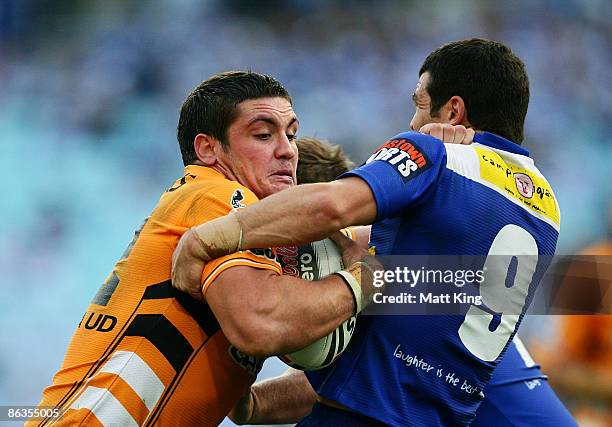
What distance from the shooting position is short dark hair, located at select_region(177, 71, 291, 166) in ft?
11.7

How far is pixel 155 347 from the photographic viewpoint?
3.12 metres

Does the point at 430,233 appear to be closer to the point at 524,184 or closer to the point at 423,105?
the point at 524,184

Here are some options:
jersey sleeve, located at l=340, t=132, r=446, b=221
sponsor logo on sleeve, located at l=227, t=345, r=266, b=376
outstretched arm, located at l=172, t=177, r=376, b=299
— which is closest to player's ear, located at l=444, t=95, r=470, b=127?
jersey sleeve, located at l=340, t=132, r=446, b=221

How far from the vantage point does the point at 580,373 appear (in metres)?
7.09

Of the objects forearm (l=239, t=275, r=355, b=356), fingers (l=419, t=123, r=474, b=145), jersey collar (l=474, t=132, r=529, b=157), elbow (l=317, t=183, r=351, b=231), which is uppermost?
jersey collar (l=474, t=132, r=529, b=157)

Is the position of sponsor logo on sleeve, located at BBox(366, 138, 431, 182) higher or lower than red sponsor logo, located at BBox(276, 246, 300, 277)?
higher

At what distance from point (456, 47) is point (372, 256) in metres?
1.01

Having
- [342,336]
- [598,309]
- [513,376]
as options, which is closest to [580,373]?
[598,309]

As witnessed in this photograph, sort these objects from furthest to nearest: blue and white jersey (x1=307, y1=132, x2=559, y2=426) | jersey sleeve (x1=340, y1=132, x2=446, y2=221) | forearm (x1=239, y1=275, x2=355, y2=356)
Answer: blue and white jersey (x1=307, y1=132, x2=559, y2=426) → jersey sleeve (x1=340, y1=132, x2=446, y2=221) → forearm (x1=239, y1=275, x2=355, y2=356)

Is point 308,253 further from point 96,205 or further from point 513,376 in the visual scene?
point 96,205

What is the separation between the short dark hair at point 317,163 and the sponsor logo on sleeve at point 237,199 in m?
1.59

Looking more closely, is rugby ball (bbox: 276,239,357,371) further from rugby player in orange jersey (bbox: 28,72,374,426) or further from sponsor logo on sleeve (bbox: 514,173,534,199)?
sponsor logo on sleeve (bbox: 514,173,534,199)

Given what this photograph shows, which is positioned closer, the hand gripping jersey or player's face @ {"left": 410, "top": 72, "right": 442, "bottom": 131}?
the hand gripping jersey

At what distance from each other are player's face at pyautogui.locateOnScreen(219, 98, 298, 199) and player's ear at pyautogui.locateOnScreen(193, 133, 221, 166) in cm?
4
